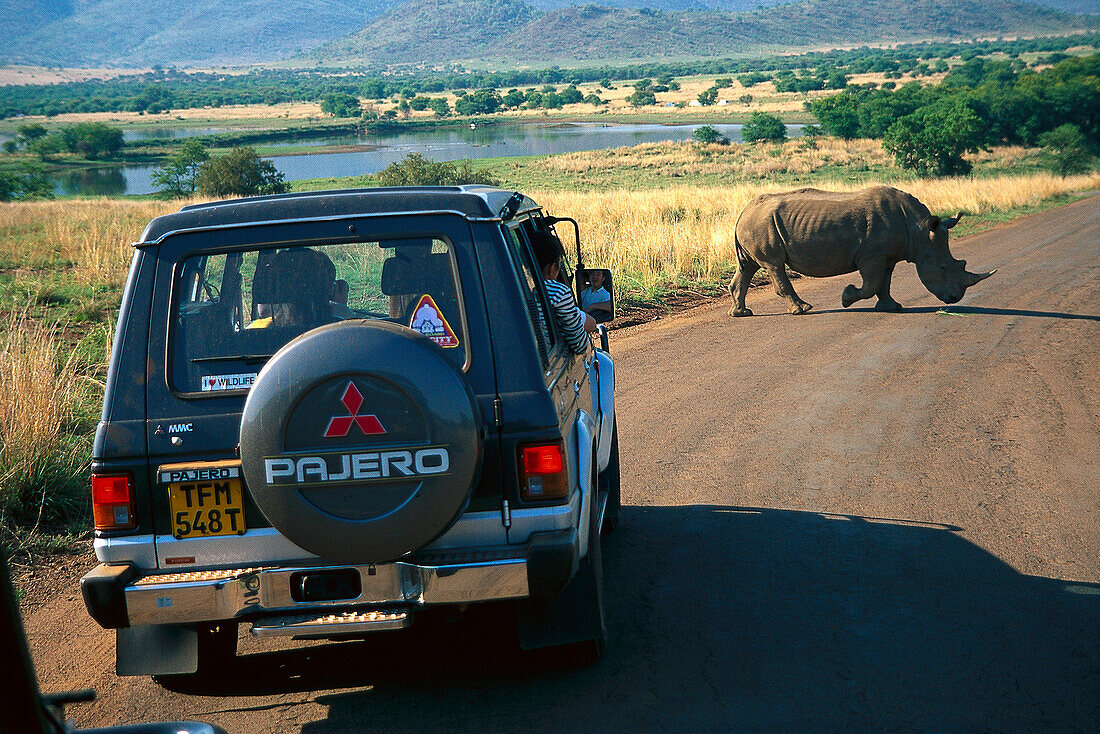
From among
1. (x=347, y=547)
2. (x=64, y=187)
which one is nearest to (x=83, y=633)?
(x=347, y=547)

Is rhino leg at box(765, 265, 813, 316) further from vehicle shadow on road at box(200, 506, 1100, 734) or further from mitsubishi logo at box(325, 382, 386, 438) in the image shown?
mitsubishi logo at box(325, 382, 386, 438)

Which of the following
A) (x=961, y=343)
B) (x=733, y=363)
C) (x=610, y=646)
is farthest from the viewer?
(x=961, y=343)

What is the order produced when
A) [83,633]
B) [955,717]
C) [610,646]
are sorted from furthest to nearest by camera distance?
[83,633] < [610,646] < [955,717]

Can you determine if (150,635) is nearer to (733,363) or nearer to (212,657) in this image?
(212,657)

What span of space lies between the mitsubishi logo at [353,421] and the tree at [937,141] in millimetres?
44245

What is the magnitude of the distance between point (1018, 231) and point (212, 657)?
73.8 ft

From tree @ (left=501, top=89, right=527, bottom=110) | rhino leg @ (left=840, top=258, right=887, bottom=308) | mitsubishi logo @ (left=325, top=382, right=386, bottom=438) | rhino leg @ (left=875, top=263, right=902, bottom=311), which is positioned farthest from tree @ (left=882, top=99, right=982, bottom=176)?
tree @ (left=501, top=89, right=527, bottom=110)

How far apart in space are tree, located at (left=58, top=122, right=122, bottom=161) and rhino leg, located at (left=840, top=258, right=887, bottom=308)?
84066 millimetres

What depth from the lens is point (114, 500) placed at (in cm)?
328

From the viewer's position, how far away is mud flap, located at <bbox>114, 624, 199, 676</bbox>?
359 centimetres

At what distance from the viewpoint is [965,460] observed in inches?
262

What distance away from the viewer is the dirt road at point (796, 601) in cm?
364

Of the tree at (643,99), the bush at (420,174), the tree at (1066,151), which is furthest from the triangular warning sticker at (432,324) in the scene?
the tree at (643,99)

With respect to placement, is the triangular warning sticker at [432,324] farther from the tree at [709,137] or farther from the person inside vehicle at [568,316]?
the tree at [709,137]
